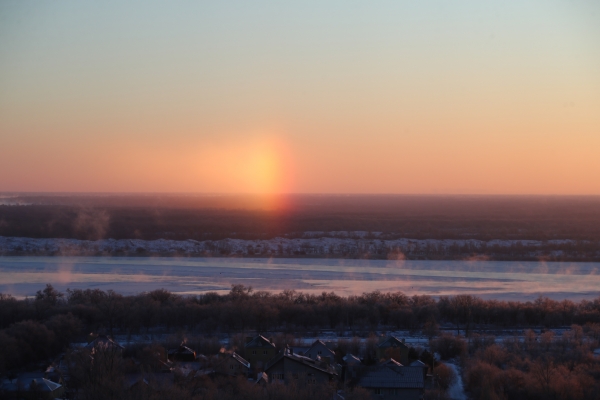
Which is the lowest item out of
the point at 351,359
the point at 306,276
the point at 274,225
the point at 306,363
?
the point at 306,276

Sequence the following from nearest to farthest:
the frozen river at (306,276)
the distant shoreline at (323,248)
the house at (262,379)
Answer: the house at (262,379), the frozen river at (306,276), the distant shoreline at (323,248)

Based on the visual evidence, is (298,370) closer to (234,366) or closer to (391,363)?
(234,366)

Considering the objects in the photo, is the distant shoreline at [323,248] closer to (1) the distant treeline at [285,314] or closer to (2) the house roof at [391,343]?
(1) the distant treeline at [285,314]

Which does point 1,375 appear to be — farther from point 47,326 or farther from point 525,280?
point 525,280

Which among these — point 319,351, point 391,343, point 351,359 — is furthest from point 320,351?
point 391,343

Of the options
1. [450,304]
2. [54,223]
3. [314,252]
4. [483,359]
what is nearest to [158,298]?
[450,304]

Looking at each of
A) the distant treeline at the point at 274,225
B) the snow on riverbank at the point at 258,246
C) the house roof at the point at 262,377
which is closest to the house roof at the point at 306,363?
the house roof at the point at 262,377
